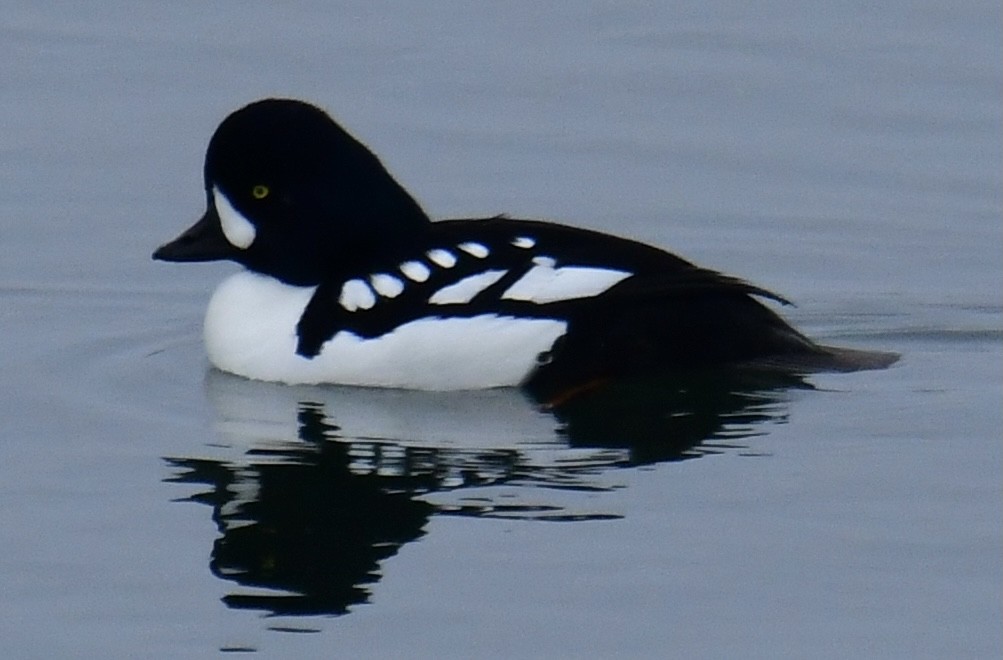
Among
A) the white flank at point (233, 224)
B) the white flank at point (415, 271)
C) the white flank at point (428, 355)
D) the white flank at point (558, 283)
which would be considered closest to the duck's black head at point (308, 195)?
the white flank at point (233, 224)

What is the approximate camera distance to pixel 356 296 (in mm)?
11039

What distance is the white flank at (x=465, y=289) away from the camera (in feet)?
35.7

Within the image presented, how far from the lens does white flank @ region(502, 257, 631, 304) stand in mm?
10930

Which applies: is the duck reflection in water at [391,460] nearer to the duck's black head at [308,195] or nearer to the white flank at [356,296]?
the white flank at [356,296]

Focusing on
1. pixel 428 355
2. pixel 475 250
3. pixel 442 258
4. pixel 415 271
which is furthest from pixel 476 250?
pixel 428 355


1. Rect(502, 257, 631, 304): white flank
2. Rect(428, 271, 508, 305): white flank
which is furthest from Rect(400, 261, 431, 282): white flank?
Rect(502, 257, 631, 304): white flank

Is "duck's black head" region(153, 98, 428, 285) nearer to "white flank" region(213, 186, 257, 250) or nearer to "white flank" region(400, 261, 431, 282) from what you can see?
"white flank" region(213, 186, 257, 250)

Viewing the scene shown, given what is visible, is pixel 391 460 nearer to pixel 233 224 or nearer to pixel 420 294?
pixel 420 294

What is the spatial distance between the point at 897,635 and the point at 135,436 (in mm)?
3504

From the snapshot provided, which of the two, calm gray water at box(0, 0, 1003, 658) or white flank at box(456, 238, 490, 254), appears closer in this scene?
calm gray water at box(0, 0, 1003, 658)

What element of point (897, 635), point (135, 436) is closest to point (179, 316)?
point (135, 436)

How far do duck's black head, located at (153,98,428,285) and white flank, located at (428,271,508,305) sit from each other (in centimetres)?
40

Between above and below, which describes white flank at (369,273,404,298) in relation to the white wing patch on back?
below

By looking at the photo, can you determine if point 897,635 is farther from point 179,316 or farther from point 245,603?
point 179,316
